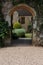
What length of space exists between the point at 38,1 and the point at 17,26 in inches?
441

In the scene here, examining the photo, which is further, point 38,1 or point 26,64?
point 38,1

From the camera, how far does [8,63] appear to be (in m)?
8.17

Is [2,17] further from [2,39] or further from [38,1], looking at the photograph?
[38,1]

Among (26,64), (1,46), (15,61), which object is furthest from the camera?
(1,46)

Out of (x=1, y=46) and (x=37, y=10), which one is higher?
(x=37, y=10)

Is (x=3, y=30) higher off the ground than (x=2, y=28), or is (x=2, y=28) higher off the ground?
(x=2, y=28)

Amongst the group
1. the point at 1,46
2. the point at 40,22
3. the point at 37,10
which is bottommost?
the point at 1,46

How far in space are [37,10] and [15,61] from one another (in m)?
5.25

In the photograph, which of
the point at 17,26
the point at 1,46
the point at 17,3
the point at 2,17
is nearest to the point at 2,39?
the point at 1,46

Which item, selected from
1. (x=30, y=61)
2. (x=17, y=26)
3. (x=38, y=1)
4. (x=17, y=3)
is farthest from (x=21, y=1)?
(x=17, y=26)

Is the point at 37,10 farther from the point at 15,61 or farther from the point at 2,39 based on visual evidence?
the point at 15,61

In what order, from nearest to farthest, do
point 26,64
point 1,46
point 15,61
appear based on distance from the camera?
1. point 26,64
2. point 15,61
3. point 1,46

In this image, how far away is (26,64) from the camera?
26.3 feet

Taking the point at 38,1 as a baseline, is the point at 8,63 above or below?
below
